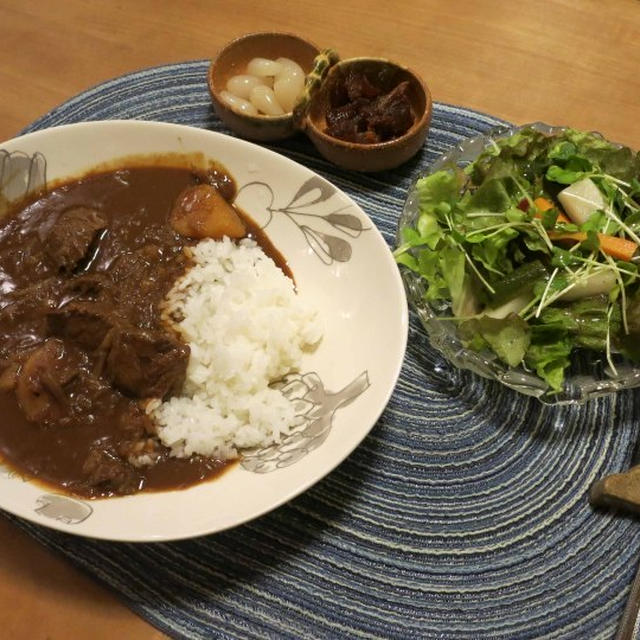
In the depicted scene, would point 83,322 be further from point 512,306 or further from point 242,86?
point 512,306

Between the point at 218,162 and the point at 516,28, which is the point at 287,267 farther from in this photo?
the point at 516,28

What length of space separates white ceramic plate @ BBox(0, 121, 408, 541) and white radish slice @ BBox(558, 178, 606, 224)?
0.72 meters

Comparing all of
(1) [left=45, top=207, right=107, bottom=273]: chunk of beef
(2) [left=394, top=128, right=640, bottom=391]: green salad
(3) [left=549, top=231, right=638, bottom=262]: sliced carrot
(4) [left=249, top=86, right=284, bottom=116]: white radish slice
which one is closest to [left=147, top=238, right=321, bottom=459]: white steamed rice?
(1) [left=45, top=207, right=107, bottom=273]: chunk of beef

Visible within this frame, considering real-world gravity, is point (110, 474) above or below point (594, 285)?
below

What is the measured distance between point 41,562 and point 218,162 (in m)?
1.62

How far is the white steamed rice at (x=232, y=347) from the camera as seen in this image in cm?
203

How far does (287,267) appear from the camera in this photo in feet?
8.14

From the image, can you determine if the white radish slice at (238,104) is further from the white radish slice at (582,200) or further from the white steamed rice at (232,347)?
the white radish slice at (582,200)

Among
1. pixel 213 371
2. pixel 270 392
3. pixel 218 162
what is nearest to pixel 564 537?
pixel 270 392

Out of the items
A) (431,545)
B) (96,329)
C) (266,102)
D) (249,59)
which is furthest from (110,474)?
(249,59)

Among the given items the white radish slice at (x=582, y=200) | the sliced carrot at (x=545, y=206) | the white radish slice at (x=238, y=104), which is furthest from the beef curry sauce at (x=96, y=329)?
the white radish slice at (x=582, y=200)

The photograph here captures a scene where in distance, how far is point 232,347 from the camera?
219 cm

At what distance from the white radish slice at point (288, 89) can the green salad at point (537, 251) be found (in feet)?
2.66

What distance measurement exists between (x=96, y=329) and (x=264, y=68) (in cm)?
153
